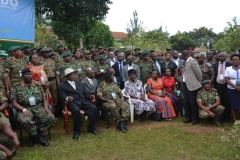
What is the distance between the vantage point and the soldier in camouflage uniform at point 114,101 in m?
6.25

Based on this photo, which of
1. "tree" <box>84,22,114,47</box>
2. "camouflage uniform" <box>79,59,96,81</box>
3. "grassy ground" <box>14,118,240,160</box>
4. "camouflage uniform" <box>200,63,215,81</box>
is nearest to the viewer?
"grassy ground" <box>14,118,240,160</box>

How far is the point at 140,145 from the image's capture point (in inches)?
204

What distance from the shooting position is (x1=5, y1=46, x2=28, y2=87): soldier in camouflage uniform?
5.93 m

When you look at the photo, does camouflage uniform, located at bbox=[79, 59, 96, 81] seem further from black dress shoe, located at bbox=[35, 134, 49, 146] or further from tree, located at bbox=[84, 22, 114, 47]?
tree, located at bbox=[84, 22, 114, 47]

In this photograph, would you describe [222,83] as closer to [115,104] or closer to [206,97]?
[206,97]

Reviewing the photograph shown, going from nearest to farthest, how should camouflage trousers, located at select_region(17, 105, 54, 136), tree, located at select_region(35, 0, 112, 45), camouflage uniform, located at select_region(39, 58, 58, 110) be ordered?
camouflage trousers, located at select_region(17, 105, 54, 136), camouflage uniform, located at select_region(39, 58, 58, 110), tree, located at select_region(35, 0, 112, 45)

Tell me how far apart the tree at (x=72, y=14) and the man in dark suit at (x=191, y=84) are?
7.29m

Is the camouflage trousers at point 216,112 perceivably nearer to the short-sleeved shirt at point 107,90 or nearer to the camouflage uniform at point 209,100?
the camouflage uniform at point 209,100

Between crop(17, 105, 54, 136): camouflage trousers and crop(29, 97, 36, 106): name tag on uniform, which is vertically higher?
crop(29, 97, 36, 106): name tag on uniform

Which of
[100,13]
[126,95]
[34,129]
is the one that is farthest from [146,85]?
[100,13]

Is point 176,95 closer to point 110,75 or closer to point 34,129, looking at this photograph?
point 110,75

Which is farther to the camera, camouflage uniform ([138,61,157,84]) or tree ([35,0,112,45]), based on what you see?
tree ([35,0,112,45])

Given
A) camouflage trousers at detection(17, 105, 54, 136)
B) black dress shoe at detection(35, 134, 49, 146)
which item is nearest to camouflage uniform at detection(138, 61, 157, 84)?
camouflage trousers at detection(17, 105, 54, 136)

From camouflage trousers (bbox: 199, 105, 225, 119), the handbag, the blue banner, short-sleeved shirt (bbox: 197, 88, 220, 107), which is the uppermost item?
the blue banner
